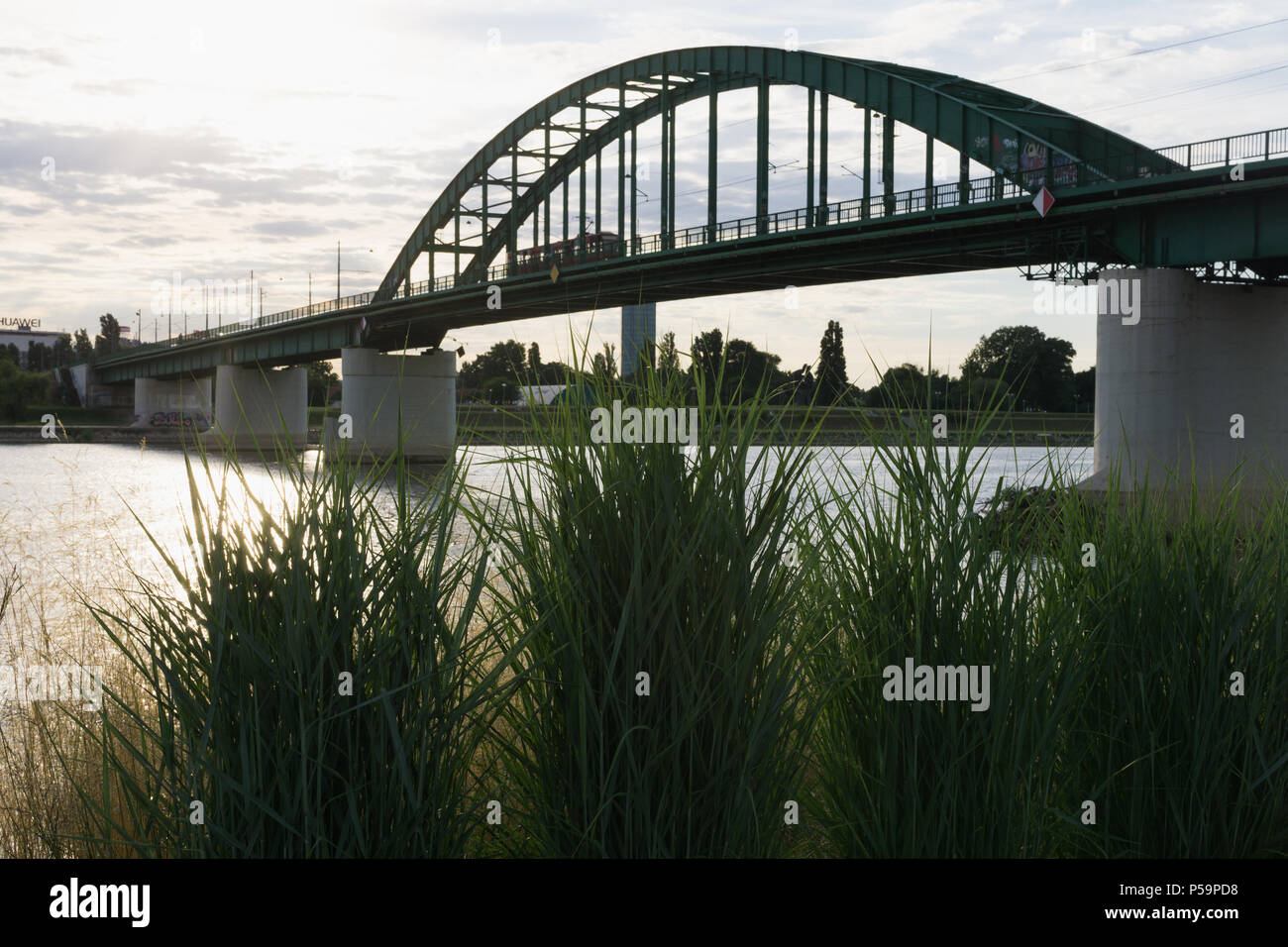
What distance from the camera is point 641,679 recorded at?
3443 mm

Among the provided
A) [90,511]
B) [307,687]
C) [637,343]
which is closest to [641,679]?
[307,687]

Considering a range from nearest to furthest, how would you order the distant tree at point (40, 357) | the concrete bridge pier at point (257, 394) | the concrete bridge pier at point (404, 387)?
the concrete bridge pier at point (404, 387) < the concrete bridge pier at point (257, 394) < the distant tree at point (40, 357)

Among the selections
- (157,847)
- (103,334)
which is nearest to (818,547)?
(157,847)

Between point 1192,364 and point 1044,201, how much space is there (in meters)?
7.04

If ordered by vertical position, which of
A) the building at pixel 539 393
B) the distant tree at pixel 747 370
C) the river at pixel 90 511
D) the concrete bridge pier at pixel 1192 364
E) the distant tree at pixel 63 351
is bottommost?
the river at pixel 90 511

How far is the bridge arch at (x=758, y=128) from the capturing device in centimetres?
4066

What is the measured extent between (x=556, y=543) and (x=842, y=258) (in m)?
44.0

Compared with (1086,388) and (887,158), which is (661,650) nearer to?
(887,158)

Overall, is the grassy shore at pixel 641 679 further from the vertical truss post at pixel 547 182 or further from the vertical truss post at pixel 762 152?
the vertical truss post at pixel 547 182

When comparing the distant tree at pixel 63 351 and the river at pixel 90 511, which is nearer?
the river at pixel 90 511

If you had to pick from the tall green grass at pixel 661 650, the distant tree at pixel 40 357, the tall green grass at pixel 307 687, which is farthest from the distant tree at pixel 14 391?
the distant tree at pixel 40 357

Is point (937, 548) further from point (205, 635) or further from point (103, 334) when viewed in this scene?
point (103, 334)

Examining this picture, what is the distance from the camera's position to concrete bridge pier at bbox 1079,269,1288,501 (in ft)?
112

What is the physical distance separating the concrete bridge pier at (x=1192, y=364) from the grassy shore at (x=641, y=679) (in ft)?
105
